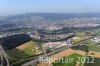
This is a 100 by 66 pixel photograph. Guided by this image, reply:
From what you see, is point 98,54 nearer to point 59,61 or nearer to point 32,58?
point 59,61

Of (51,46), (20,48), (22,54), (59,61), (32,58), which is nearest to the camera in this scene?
(59,61)

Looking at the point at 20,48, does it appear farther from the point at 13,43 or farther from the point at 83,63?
the point at 83,63

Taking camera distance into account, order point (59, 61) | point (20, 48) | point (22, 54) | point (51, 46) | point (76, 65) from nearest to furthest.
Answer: point (76, 65) → point (59, 61) → point (22, 54) → point (20, 48) → point (51, 46)

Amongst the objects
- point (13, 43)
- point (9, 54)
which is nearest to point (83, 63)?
point (9, 54)

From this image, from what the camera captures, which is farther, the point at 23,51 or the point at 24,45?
the point at 24,45

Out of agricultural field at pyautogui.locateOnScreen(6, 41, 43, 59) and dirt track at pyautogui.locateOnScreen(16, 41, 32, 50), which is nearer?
agricultural field at pyautogui.locateOnScreen(6, 41, 43, 59)

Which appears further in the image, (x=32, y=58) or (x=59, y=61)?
(x=32, y=58)

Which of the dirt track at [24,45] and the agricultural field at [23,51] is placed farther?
the dirt track at [24,45]
